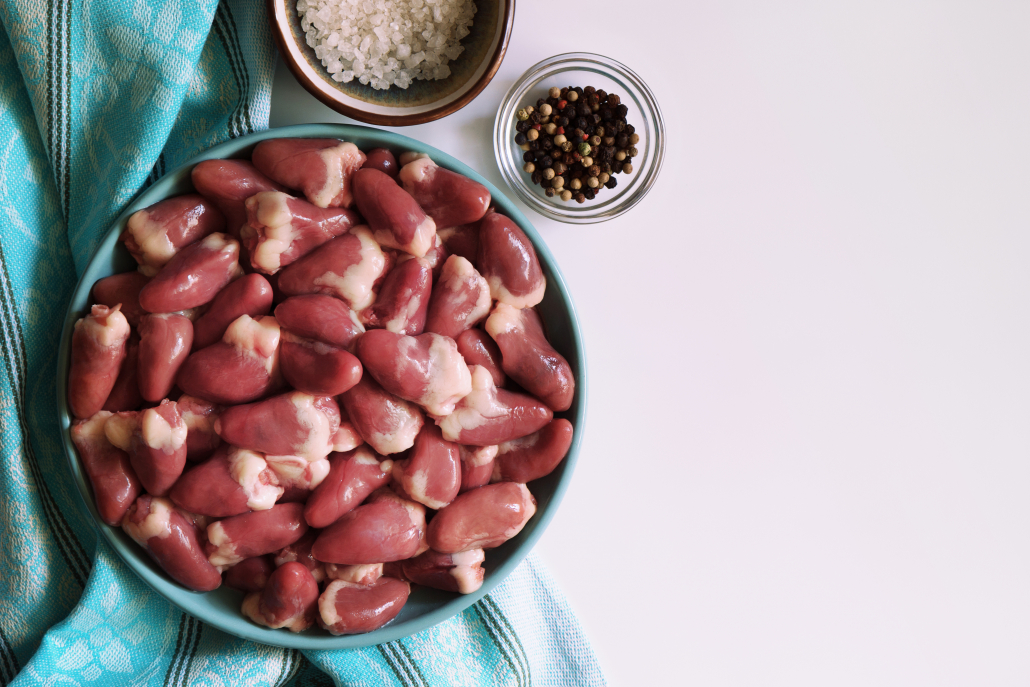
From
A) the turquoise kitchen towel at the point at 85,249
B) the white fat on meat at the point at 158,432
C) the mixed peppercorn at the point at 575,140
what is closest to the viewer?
the white fat on meat at the point at 158,432

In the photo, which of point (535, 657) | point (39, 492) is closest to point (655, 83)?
point (535, 657)

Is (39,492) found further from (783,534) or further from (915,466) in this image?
(915,466)

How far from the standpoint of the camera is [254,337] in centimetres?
81

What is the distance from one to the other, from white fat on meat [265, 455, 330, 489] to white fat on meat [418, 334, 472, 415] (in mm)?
152

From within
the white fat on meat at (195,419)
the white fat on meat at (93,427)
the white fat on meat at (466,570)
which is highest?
the white fat on meat at (195,419)

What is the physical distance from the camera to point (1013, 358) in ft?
4.20

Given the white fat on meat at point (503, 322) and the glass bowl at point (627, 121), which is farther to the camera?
the glass bowl at point (627, 121)

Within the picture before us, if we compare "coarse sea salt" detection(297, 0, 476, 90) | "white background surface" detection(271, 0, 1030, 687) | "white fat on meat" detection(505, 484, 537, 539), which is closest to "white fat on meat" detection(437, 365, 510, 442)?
"white fat on meat" detection(505, 484, 537, 539)

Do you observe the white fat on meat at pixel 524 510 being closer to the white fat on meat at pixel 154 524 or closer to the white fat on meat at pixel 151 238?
the white fat on meat at pixel 154 524

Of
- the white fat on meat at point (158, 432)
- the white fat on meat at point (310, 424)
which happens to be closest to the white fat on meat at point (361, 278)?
the white fat on meat at point (310, 424)

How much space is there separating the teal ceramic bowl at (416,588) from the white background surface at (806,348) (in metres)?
0.19

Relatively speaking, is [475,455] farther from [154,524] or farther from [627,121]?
[627,121]

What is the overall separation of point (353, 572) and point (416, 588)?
4.3 inches

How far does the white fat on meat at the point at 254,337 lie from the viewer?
81 cm
